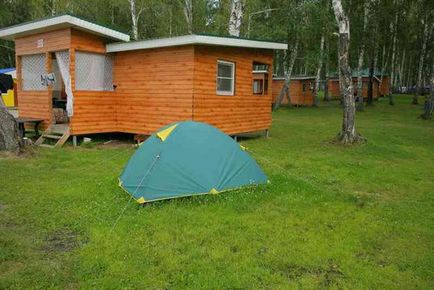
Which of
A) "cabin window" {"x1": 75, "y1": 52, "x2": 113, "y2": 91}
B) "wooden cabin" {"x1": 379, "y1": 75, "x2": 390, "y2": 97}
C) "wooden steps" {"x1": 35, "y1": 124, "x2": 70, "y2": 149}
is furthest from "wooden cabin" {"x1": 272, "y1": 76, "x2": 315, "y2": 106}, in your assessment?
"wooden steps" {"x1": 35, "y1": 124, "x2": 70, "y2": 149}

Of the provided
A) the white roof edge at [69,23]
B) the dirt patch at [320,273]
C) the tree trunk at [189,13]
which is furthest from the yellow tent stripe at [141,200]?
the tree trunk at [189,13]

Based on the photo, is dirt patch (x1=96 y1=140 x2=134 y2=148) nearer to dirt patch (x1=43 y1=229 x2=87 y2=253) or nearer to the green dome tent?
the green dome tent

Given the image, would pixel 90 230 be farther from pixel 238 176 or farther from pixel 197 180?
pixel 238 176

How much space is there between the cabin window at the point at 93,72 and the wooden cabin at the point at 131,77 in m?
0.03

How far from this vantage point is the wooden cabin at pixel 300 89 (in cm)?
2978

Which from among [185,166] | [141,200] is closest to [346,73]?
[185,166]

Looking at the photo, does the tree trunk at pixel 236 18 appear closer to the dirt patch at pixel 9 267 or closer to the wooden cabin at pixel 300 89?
the dirt patch at pixel 9 267

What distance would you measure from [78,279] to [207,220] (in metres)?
1.88

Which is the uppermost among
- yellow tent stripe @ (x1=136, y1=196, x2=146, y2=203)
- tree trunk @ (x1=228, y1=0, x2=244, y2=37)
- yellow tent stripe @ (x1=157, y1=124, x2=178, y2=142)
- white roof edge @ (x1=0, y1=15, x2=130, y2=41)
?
tree trunk @ (x1=228, y1=0, x2=244, y2=37)

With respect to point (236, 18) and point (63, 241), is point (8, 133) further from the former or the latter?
point (236, 18)

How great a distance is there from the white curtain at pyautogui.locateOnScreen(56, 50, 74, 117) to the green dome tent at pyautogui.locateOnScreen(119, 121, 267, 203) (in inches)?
199

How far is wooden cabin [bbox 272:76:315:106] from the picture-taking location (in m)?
29.8

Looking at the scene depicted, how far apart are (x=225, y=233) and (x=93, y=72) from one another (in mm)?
8291

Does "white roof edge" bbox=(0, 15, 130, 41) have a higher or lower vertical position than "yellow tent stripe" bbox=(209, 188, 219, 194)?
higher
